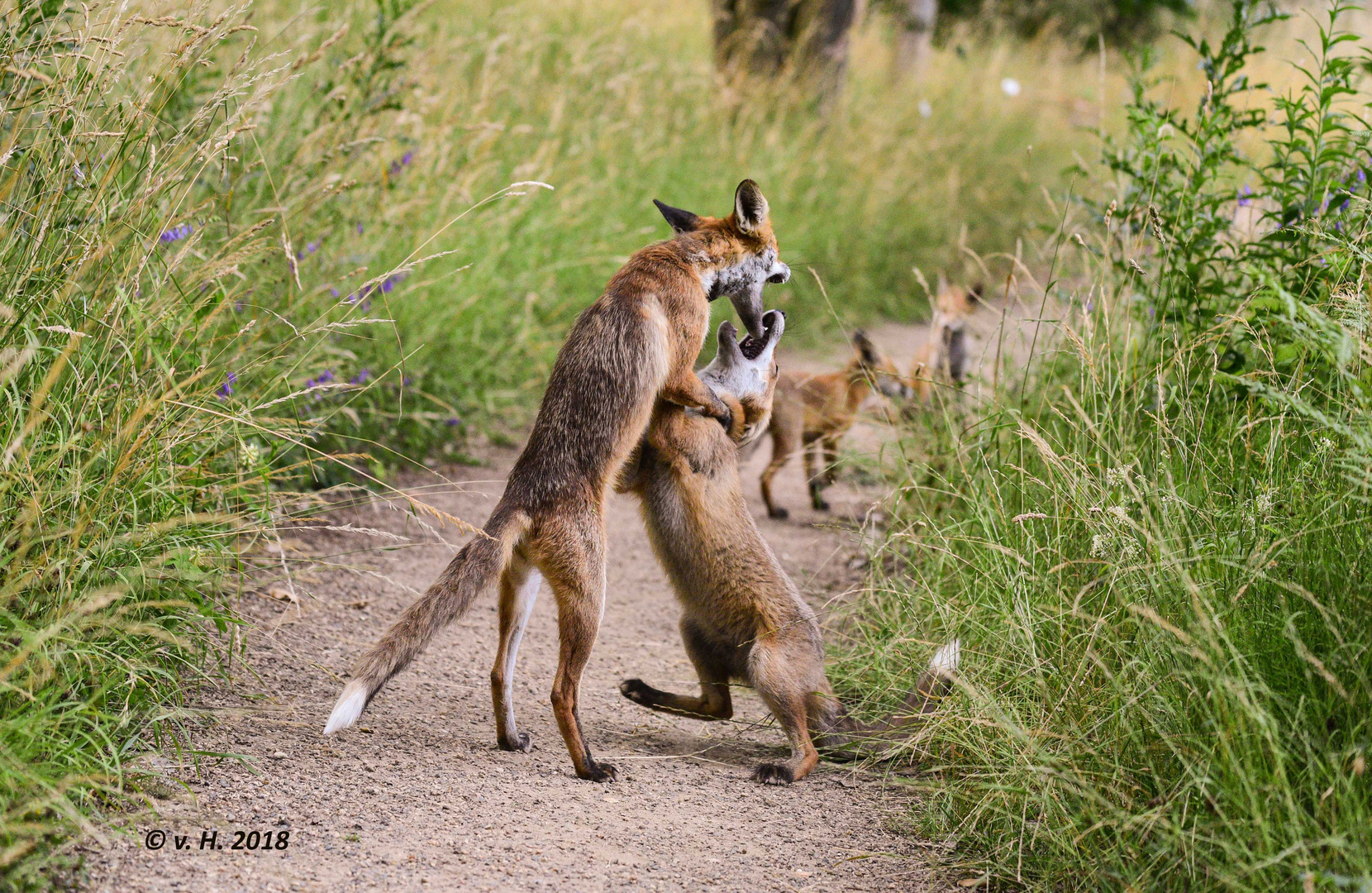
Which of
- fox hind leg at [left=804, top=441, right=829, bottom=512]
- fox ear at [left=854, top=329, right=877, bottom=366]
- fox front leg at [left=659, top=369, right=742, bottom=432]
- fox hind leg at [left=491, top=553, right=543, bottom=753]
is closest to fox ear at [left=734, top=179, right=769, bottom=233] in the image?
fox front leg at [left=659, top=369, right=742, bottom=432]

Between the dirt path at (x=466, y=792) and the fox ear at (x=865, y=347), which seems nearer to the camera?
the dirt path at (x=466, y=792)

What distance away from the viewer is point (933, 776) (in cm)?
366

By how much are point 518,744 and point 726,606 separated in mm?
846

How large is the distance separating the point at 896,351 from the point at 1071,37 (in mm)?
14371

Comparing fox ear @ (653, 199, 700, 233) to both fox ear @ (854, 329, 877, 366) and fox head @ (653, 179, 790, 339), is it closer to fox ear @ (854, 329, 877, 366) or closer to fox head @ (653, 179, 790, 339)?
fox head @ (653, 179, 790, 339)

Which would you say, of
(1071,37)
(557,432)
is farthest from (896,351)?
(1071,37)

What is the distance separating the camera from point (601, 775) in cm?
357

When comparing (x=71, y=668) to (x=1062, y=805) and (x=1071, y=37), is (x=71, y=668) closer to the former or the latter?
(x=1062, y=805)

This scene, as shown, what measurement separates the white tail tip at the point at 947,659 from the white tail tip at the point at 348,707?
1708 millimetres

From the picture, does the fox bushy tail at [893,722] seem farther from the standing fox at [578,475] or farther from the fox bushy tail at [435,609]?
the fox bushy tail at [435,609]

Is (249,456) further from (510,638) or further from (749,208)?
(749,208)

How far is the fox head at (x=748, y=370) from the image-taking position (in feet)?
15.1

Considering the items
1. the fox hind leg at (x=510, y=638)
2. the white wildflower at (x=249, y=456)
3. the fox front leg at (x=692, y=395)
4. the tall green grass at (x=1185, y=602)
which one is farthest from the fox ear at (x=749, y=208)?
the white wildflower at (x=249, y=456)

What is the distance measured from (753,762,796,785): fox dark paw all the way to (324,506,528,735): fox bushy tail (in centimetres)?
107
